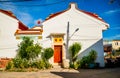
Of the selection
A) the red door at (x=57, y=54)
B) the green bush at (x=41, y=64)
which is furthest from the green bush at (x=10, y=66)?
the red door at (x=57, y=54)

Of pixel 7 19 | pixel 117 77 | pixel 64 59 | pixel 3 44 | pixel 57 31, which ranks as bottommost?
pixel 117 77

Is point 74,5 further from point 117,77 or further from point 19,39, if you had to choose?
point 117,77

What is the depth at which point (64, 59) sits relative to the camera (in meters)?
24.0

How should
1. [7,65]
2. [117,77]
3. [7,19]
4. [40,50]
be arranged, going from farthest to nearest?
1. [7,19]
2. [40,50]
3. [7,65]
4. [117,77]

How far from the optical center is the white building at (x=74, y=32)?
81.9 feet

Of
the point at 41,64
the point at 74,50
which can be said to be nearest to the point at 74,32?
the point at 74,50

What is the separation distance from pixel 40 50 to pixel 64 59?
2.99 metres

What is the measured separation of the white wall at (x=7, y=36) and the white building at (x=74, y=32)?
3.80 m

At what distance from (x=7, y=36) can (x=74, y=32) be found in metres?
8.32

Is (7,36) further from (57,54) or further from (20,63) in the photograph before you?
(57,54)

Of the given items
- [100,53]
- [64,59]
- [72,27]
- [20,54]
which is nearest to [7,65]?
[20,54]

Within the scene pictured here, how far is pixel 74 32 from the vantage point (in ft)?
82.9

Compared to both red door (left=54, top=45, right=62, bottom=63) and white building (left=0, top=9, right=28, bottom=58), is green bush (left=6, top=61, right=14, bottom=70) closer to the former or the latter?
white building (left=0, top=9, right=28, bottom=58)

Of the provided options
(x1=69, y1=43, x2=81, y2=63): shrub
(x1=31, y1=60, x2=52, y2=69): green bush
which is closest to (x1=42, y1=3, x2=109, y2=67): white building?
(x1=69, y1=43, x2=81, y2=63): shrub
